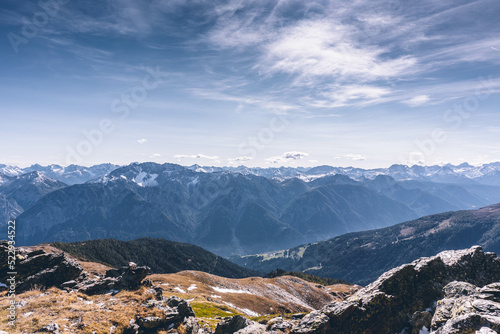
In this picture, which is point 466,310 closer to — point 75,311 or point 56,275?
point 75,311

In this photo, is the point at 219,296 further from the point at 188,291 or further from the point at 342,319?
the point at 342,319

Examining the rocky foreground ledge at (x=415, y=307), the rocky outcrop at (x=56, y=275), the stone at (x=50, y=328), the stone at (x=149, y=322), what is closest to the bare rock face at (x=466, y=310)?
the rocky foreground ledge at (x=415, y=307)

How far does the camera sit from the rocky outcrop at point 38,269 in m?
38.3

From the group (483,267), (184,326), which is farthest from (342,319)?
(184,326)

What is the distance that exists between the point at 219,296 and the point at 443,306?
3795 inches

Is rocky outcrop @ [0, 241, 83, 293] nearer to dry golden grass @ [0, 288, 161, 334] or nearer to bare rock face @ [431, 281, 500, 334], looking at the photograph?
dry golden grass @ [0, 288, 161, 334]

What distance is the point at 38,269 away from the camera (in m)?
41.9

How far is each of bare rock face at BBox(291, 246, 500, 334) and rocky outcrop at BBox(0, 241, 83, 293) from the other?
130 feet

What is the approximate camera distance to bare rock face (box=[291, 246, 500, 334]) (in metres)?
22.1

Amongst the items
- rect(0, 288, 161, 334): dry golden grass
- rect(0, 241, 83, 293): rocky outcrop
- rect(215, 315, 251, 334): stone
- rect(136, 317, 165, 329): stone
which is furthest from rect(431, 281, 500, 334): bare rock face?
rect(0, 241, 83, 293): rocky outcrop

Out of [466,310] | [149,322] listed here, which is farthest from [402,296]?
[149,322]

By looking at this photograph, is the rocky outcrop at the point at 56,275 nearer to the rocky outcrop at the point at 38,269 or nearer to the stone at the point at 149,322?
the rocky outcrop at the point at 38,269

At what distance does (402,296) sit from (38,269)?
53095mm

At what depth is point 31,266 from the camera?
42156mm
